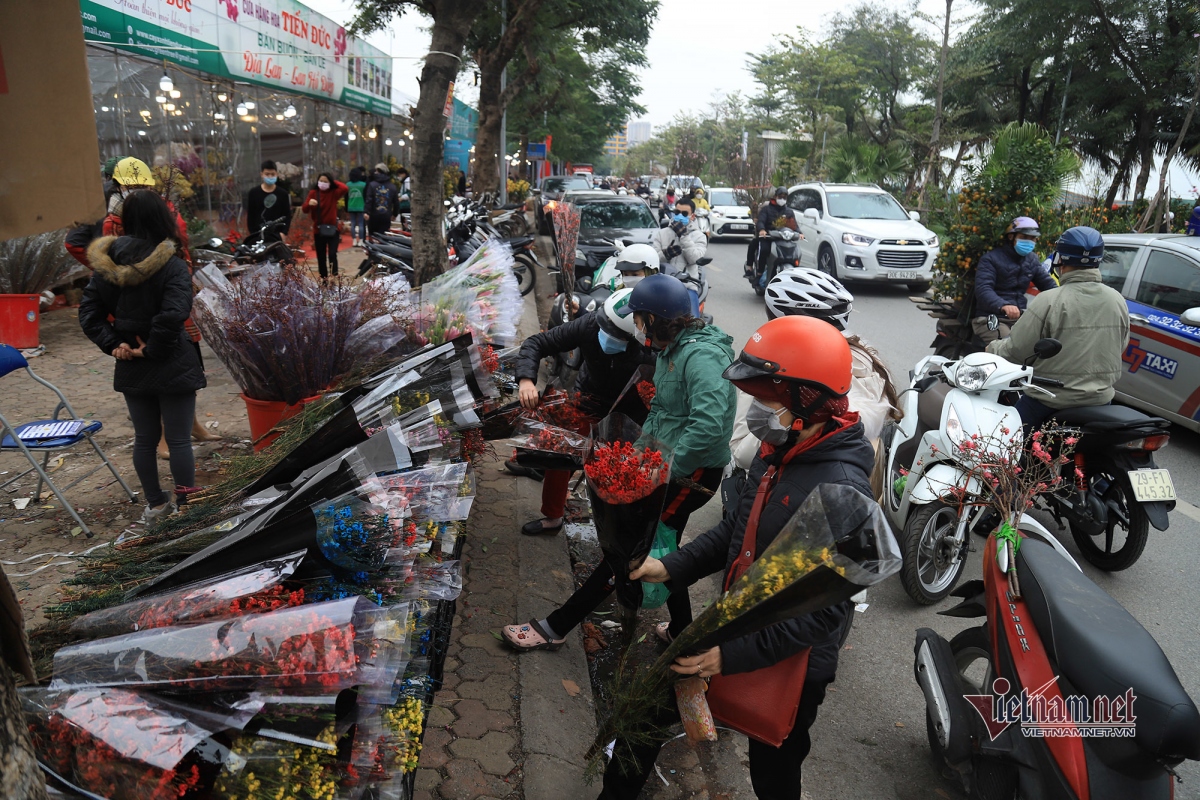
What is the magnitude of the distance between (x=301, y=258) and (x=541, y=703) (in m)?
10.7

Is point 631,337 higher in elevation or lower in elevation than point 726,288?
higher

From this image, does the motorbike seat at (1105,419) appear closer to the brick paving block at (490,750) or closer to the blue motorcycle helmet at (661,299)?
the blue motorcycle helmet at (661,299)

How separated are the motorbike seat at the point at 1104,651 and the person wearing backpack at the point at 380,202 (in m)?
13.6

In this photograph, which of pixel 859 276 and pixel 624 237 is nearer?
pixel 624 237

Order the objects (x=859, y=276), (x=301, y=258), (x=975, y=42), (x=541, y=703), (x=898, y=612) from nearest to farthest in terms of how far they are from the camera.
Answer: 1. (x=541, y=703)
2. (x=898, y=612)
3. (x=301, y=258)
4. (x=859, y=276)
5. (x=975, y=42)

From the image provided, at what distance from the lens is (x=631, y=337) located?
4.23m

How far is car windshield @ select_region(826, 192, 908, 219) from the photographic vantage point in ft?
49.6

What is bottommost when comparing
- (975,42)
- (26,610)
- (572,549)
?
(572,549)

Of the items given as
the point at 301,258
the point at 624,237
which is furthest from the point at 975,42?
the point at 301,258

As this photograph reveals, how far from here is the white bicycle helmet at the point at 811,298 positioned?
4738 mm

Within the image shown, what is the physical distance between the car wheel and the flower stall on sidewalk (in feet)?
41.9

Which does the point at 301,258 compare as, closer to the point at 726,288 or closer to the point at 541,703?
the point at 726,288

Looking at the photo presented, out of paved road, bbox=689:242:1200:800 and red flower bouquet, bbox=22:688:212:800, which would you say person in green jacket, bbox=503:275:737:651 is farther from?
red flower bouquet, bbox=22:688:212:800

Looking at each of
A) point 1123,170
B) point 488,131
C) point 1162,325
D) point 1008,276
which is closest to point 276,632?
point 1008,276
